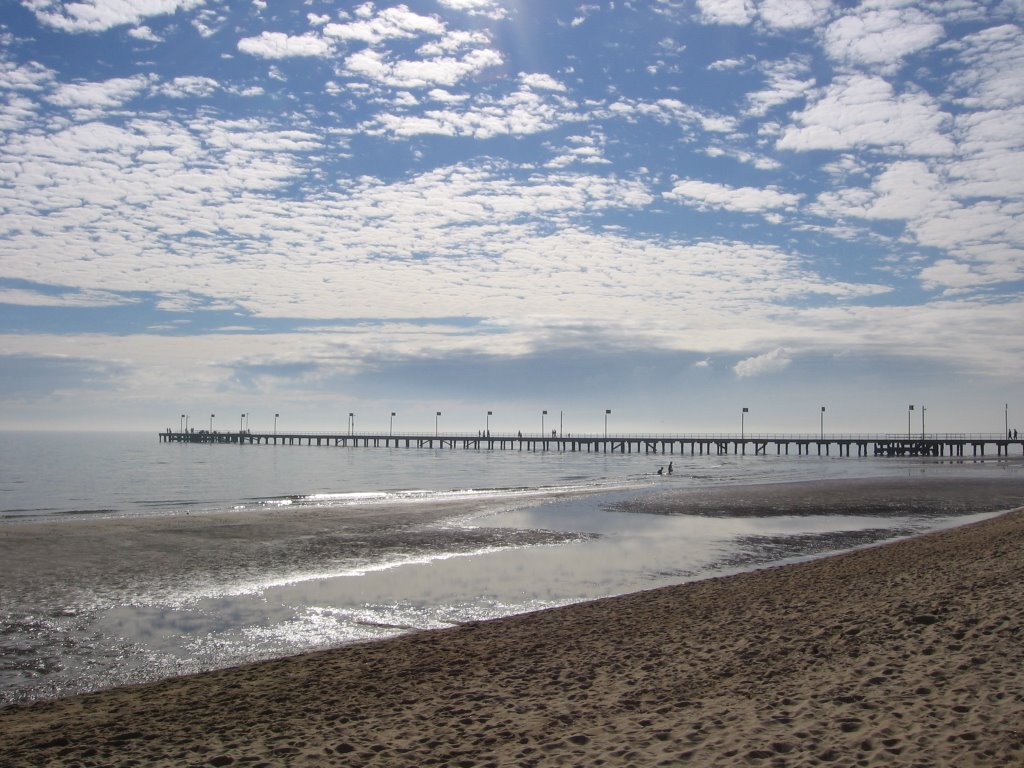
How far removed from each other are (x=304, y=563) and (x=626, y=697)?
11.6 metres

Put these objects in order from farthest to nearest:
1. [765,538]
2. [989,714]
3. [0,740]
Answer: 1. [765,538]
2. [0,740]
3. [989,714]

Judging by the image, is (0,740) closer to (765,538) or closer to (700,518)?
(765,538)

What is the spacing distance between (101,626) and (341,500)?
23990mm

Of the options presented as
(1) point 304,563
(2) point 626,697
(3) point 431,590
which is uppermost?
(2) point 626,697

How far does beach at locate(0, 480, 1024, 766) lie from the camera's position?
6098mm

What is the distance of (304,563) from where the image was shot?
17625mm

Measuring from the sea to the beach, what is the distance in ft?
4.91

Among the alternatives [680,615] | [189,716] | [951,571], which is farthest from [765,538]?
[189,716]

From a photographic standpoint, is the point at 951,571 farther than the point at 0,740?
Yes

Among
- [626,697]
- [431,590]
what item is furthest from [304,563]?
[626,697]

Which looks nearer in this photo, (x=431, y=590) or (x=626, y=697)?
(x=626, y=697)

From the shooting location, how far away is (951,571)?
1241 centimetres

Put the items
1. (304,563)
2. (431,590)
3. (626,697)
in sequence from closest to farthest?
1. (626,697)
2. (431,590)
3. (304,563)

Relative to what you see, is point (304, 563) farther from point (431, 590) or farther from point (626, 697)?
point (626, 697)
